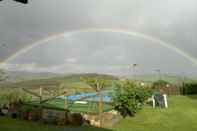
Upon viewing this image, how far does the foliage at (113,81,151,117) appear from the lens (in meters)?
20.6

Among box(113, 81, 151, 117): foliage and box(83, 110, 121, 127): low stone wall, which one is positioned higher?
box(113, 81, 151, 117): foliage

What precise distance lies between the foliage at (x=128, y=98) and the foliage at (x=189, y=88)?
23.7 meters

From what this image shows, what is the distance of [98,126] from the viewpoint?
17.4 metres

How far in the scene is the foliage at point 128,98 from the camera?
20562mm

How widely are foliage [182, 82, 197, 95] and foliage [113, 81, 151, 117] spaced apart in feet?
77.9

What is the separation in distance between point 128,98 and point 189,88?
25.4 metres

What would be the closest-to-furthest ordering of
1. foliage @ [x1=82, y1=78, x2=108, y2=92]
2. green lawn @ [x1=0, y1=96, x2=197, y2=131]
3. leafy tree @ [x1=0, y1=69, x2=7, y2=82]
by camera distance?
green lawn @ [x1=0, y1=96, x2=197, y2=131] → foliage @ [x1=82, y1=78, x2=108, y2=92] → leafy tree @ [x1=0, y1=69, x2=7, y2=82]

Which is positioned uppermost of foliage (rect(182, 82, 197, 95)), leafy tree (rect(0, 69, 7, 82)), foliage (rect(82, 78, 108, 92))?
leafy tree (rect(0, 69, 7, 82))

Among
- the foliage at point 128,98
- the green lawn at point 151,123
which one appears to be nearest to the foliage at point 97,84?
the foliage at point 128,98

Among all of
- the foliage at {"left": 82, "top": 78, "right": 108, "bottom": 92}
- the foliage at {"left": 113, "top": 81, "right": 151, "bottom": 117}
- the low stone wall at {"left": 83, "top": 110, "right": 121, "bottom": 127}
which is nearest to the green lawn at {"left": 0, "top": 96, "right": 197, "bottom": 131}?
the low stone wall at {"left": 83, "top": 110, "right": 121, "bottom": 127}

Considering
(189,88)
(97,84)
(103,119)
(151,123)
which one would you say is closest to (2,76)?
(97,84)

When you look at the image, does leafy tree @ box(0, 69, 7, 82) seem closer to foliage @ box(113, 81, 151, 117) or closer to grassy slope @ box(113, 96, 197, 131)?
foliage @ box(113, 81, 151, 117)

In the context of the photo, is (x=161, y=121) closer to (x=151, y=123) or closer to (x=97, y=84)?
(x=151, y=123)

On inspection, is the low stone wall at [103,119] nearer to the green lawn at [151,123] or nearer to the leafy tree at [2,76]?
the green lawn at [151,123]
